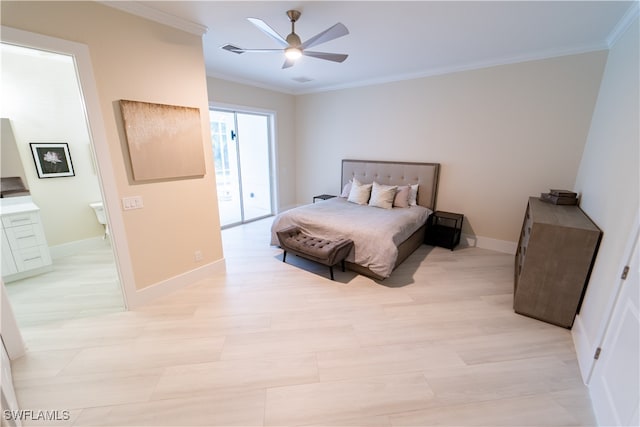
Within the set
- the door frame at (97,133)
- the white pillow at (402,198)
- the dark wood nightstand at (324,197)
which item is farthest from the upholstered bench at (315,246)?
the dark wood nightstand at (324,197)

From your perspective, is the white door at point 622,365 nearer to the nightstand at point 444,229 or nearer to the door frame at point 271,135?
the nightstand at point 444,229

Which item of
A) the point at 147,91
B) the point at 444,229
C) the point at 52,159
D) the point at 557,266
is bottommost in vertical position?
the point at 444,229

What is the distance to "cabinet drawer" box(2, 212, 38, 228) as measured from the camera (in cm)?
293

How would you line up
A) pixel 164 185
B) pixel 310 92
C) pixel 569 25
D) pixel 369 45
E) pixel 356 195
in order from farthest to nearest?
pixel 310 92
pixel 356 195
pixel 369 45
pixel 164 185
pixel 569 25

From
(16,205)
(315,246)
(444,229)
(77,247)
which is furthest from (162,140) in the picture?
(444,229)

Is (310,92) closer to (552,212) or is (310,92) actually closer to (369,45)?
(369,45)

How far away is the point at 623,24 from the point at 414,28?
1.85 m

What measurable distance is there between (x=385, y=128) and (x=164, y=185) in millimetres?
3601

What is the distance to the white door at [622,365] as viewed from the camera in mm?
1271

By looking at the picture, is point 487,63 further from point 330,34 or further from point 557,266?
point 557,266

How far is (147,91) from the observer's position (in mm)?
2305

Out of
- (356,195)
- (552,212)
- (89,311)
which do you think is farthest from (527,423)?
(89,311)

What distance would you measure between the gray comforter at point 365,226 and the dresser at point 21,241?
9.57 ft

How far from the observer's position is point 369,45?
2.91 m
